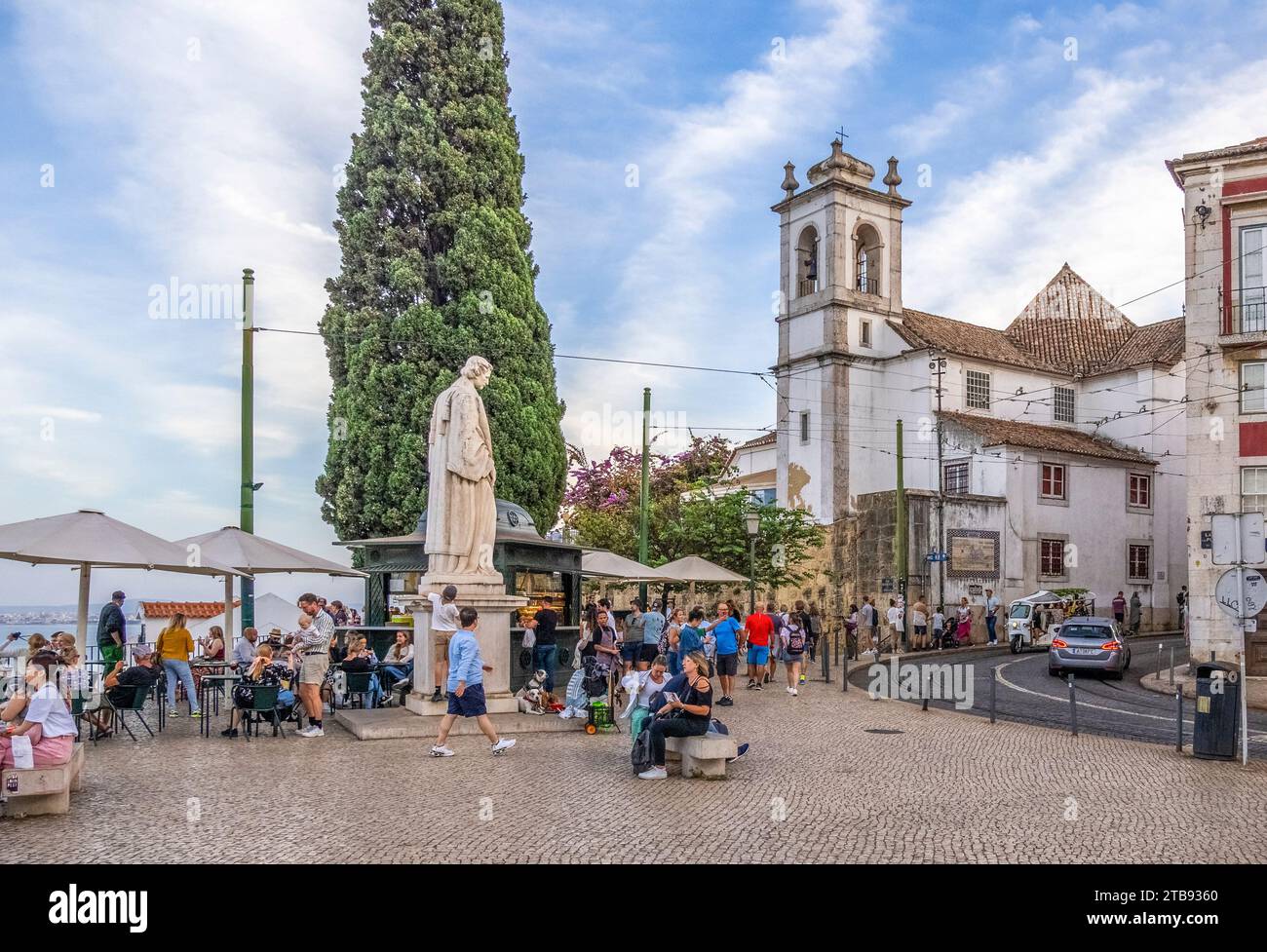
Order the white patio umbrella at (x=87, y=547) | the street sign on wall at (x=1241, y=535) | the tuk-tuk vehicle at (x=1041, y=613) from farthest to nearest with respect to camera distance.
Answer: the tuk-tuk vehicle at (x=1041, y=613)
the white patio umbrella at (x=87, y=547)
the street sign on wall at (x=1241, y=535)

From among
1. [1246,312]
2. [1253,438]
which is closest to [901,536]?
[1253,438]

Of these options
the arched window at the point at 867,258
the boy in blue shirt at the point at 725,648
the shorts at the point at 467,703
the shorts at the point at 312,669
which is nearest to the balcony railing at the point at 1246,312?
the boy in blue shirt at the point at 725,648

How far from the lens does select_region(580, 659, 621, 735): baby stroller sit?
14680mm

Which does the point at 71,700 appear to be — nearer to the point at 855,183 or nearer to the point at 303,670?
the point at 303,670

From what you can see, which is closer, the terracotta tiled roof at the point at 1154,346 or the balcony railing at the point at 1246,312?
the balcony railing at the point at 1246,312

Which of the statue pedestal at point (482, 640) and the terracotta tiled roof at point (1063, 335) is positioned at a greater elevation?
the terracotta tiled roof at point (1063, 335)

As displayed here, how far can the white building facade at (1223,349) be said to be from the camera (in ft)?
86.6

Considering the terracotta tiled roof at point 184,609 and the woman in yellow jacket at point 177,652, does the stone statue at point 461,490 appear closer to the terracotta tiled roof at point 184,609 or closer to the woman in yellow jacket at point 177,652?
the woman in yellow jacket at point 177,652

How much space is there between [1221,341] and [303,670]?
2180 cm

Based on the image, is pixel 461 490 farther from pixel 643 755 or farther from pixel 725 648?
pixel 725 648

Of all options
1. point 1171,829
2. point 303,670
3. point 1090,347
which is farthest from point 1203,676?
point 1090,347

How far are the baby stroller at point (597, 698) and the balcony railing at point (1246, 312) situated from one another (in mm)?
18814

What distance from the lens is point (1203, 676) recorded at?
45.4 feet

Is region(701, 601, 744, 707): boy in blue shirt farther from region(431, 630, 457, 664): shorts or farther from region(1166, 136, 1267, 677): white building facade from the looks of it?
region(1166, 136, 1267, 677): white building facade
